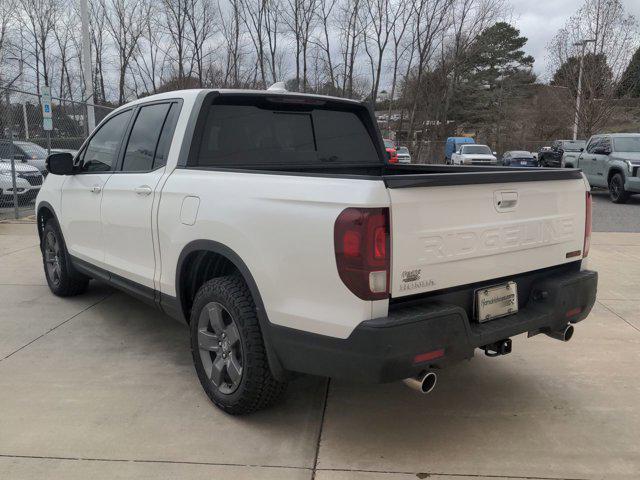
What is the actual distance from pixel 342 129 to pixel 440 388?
2007mm

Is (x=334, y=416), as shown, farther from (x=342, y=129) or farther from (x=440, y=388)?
(x=342, y=129)

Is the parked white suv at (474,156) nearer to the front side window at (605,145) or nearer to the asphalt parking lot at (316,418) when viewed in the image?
the front side window at (605,145)

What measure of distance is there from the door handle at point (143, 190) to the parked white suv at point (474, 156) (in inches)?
1005

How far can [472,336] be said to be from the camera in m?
2.64

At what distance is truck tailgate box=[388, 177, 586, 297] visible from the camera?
8.05ft

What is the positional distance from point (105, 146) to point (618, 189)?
46.3 feet

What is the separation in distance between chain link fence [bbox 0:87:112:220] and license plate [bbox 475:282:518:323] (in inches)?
385

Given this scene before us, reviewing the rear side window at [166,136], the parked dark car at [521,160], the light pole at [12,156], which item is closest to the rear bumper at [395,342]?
the rear side window at [166,136]

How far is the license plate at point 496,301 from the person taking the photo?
9.13 feet

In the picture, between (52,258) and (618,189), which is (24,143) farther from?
(618,189)

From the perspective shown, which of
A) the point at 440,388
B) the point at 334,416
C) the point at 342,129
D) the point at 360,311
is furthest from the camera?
the point at 342,129

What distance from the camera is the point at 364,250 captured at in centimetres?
237

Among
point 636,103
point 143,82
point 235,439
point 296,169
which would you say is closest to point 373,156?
point 296,169

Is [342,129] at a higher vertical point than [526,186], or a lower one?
higher
